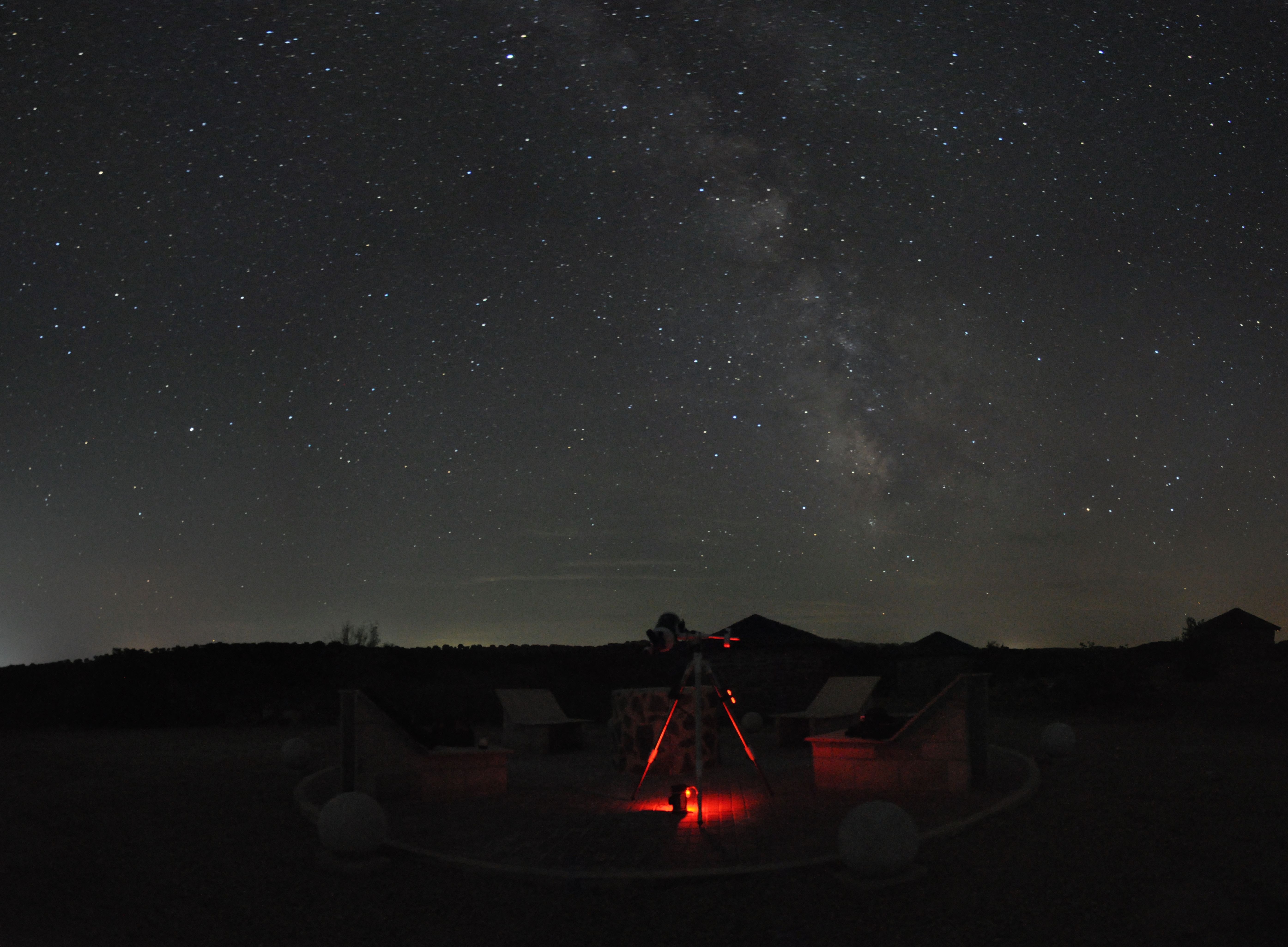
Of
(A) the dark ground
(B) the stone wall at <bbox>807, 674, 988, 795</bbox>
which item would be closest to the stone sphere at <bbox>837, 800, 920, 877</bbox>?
(A) the dark ground

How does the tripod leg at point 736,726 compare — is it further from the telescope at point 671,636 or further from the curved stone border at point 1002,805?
the curved stone border at point 1002,805

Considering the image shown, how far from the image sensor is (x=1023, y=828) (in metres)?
7.25

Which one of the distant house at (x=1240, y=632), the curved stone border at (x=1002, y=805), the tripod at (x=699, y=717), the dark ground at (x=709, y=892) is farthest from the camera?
the distant house at (x=1240, y=632)

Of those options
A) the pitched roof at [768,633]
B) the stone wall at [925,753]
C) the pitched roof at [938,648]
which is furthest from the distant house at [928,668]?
the stone wall at [925,753]

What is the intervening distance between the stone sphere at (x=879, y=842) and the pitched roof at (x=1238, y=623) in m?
34.9

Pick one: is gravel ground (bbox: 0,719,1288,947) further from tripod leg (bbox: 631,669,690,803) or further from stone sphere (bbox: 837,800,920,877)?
tripod leg (bbox: 631,669,690,803)

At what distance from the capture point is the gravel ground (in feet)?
17.0

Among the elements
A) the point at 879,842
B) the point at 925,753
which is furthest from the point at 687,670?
the point at 879,842

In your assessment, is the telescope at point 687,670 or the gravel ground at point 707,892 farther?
the telescope at point 687,670

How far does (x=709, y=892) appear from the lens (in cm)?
582

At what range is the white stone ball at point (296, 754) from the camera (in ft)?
38.5

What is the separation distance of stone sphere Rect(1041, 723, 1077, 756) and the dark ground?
181cm

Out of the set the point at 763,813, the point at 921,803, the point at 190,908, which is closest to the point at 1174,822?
the point at 921,803

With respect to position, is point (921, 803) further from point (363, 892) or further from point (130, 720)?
point (130, 720)
